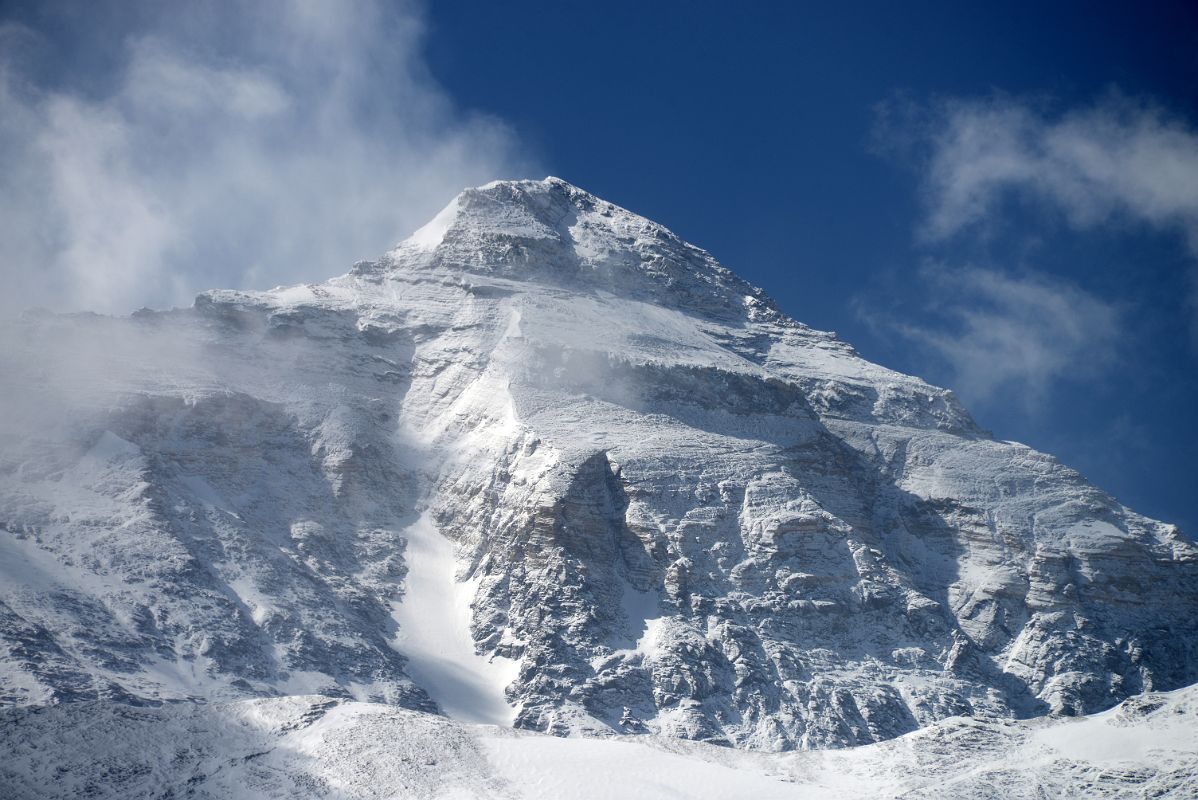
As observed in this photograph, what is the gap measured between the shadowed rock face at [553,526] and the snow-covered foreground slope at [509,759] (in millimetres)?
9436

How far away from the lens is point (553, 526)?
360 ft

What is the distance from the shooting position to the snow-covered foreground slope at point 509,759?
233ft

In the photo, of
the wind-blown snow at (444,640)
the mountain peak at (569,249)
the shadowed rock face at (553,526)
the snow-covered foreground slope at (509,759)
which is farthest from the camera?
the mountain peak at (569,249)

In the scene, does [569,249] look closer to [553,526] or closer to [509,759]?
[553,526]

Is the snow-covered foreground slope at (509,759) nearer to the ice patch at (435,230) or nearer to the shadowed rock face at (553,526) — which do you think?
the shadowed rock face at (553,526)

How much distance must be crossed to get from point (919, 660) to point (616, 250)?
74694mm

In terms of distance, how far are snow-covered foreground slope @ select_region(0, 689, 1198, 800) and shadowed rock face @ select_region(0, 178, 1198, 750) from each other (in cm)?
944

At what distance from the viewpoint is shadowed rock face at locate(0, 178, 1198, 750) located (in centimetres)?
9706

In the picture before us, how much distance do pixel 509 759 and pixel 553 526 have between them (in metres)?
33.9

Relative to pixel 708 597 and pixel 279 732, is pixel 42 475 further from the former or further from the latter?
pixel 708 597

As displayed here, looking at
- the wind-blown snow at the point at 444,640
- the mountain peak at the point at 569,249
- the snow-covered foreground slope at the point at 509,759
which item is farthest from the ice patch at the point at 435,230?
the snow-covered foreground slope at the point at 509,759

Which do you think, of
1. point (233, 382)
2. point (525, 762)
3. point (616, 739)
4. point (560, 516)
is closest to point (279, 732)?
point (525, 762)

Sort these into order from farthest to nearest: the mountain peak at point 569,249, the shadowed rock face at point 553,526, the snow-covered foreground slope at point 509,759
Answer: the mountain peak at point 569,249 < the shadowed rock face at point 553,526 < the snow-covered foreground slope at point 509,759

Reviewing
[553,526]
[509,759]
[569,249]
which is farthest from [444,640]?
[569,249]
